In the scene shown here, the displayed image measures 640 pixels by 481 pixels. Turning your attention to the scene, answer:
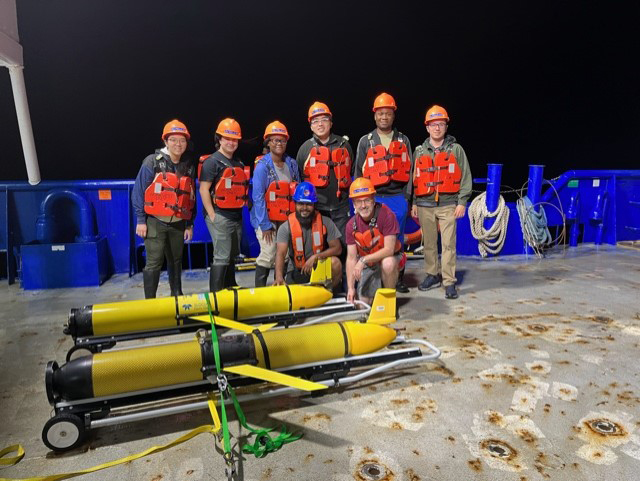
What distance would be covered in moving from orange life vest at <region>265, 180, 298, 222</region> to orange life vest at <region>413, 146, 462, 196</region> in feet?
4.27

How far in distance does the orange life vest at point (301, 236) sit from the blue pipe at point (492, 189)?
3203 millimetres

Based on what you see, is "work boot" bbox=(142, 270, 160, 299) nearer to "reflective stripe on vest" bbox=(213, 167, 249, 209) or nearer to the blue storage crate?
"reflective stripe on vest" bbox=(213, 167, 249, 209)

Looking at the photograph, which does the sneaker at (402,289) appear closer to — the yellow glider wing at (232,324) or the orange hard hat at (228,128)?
the yellow glider wing at (232,324)

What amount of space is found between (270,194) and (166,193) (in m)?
0.89

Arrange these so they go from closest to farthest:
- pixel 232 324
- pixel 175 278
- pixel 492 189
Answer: pixel 232 324
pixel 175 278
pixel 492 189

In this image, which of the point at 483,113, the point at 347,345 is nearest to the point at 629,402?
the point at 347,345

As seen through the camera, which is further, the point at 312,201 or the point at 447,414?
the point at 312,201

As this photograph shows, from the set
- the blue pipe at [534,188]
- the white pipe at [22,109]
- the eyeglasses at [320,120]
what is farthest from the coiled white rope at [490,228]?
the white pipe at [22,109]

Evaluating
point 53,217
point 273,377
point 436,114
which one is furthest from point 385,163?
point 53,217

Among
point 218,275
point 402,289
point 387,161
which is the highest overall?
point 387,161

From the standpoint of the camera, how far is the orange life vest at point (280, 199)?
4.05 m

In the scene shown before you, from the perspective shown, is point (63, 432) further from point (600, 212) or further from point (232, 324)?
point (600, 212)

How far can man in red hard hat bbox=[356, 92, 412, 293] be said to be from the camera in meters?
4.31

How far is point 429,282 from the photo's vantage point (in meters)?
4.66
